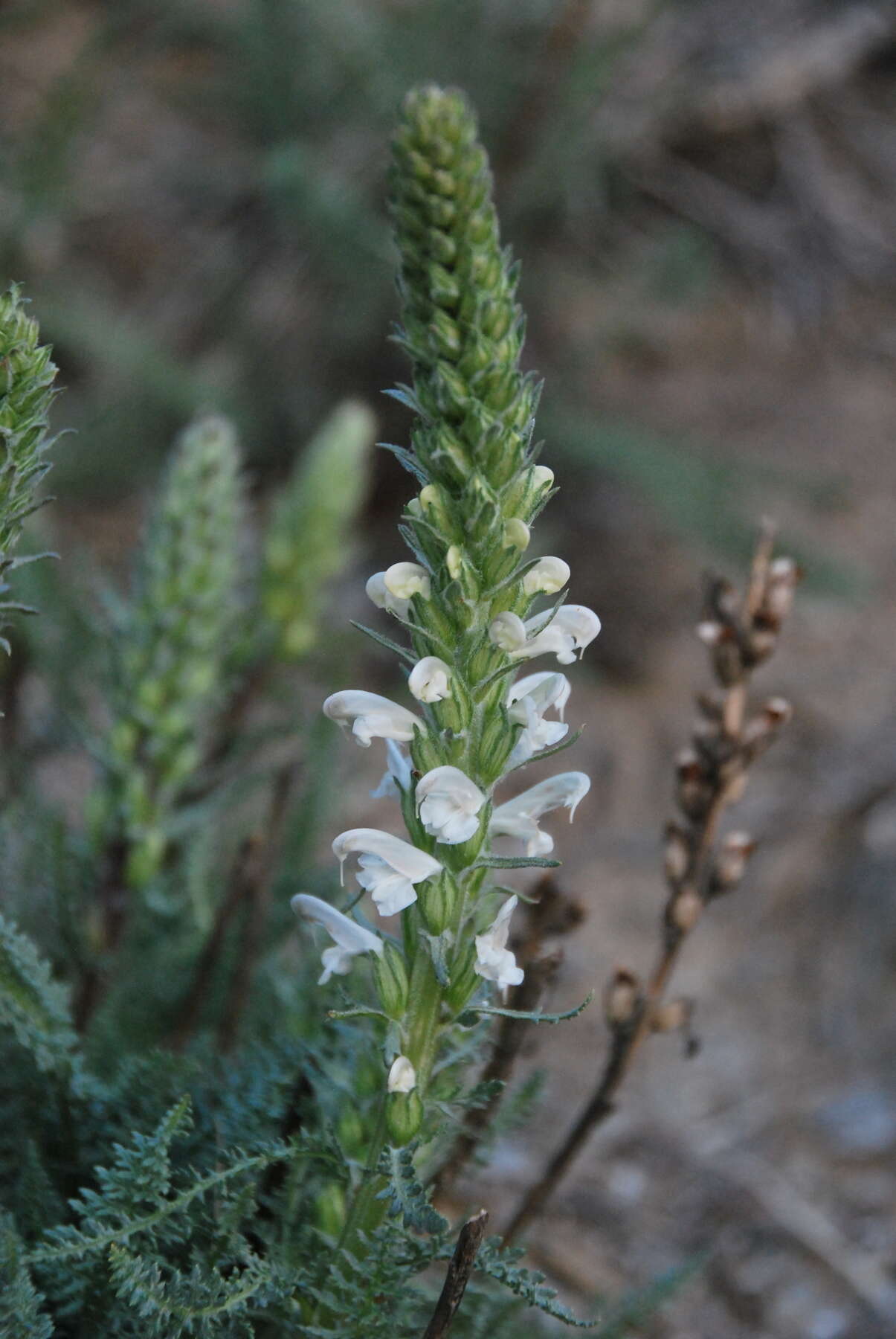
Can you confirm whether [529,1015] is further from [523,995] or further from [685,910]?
[685,910]

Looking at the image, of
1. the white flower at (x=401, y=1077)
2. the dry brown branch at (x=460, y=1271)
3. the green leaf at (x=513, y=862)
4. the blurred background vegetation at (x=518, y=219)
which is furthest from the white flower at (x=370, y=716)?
the blurred background vegetation at (x=518, y=219)

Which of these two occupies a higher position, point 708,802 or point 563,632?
point 708,802

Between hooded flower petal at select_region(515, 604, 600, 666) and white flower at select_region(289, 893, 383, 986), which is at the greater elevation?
hooded flower petal at select_region(515, 604, 600, 666)

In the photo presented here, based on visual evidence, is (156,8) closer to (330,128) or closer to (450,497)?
(330,128)

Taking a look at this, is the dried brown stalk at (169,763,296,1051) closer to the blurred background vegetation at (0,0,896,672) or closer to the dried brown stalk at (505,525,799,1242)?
the dried brown stalk at (505,525,799,1242)

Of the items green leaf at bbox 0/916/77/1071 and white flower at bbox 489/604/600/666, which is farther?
green leaf at bbox 0/916/77/1071

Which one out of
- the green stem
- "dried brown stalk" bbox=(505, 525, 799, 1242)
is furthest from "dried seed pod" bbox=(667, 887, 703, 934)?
the green stem

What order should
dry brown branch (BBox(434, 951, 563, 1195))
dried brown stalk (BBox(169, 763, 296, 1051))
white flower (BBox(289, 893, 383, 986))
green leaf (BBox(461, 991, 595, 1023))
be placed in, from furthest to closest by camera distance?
dried brown stalk (BBox(169, 763, 296, 1051)) → dry brown branch (BBox(434, 951, 563, 1195)) → white flower (BBox(289, 893, 383, 986)) → green leaf (BBox(461, 991, 595, 1023))

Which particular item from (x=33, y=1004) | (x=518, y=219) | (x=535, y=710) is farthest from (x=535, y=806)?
(x=518, y=219)
